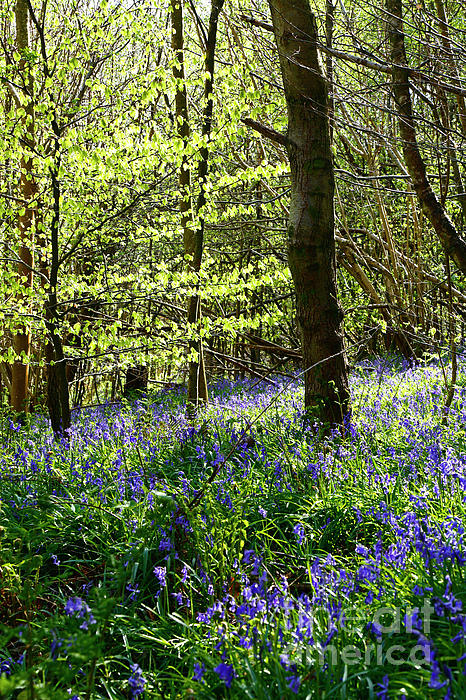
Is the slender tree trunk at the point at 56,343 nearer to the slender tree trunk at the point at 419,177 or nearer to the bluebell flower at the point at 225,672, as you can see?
the slender tree trunk at the point at 419,177

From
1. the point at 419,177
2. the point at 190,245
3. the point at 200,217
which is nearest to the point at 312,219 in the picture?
the point at 419,177

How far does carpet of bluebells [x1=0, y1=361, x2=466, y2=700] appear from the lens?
193cm

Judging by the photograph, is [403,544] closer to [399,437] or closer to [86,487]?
[399,437]

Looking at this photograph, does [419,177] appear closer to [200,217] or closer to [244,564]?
[200,217]

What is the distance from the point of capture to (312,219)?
4.71 metres

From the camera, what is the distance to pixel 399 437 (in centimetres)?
452

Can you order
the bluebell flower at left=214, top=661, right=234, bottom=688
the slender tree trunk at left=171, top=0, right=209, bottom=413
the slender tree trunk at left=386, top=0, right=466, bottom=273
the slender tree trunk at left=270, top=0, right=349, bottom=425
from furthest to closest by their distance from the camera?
the slender tree trunk at left=171, top=0, right=209, bottom=413
the slender tree trunk at left=270, top=0, right=349, bottom=425
the slender tree trunk at left=386, top=0, right=466, bottom=273
the bluebell flower at left=214, top=661, right=234, bottom=688

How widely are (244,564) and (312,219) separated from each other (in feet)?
9.56

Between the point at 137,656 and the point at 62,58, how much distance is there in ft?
30.2

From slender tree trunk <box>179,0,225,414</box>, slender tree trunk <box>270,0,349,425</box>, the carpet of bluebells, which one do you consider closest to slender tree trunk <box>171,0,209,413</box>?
slender tree trunk <box>179,0,225,414</box>

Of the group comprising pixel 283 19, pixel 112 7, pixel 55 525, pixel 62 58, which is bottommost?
pixel 55 525

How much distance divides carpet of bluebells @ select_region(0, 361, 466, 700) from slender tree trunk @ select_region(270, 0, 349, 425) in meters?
0.48

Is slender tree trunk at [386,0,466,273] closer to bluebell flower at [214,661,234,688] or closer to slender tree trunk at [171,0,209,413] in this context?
slender tree trunk at [171,0,209,413]

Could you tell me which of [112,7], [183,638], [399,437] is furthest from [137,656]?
[112,7]
